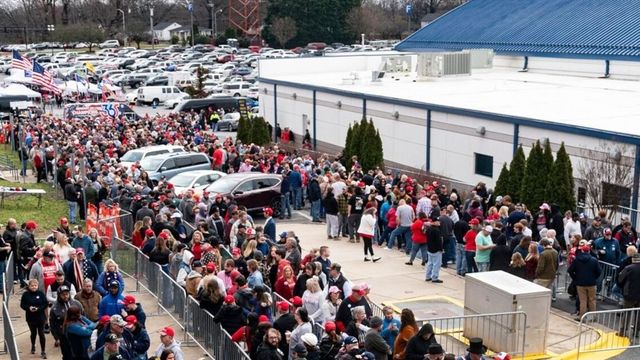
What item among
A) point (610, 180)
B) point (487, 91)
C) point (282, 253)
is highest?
point (487, 91)

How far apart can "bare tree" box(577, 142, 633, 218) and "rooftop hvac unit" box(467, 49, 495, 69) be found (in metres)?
21.5

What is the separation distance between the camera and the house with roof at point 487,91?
2809 centimetres

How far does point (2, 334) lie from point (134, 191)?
944 centimetres

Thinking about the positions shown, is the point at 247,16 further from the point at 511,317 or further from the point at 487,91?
the point at 511,317

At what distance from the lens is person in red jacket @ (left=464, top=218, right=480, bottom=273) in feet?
63.3

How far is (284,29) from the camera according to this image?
108 metres

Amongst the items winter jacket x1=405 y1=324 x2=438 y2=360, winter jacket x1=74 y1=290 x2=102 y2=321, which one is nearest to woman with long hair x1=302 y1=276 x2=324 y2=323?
winter jacket x1=405 y1=324 x2=438 y2=360

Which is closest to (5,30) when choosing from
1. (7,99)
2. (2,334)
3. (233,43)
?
(233,43)

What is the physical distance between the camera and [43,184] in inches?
1336

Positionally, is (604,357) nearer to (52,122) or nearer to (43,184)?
(43,184)

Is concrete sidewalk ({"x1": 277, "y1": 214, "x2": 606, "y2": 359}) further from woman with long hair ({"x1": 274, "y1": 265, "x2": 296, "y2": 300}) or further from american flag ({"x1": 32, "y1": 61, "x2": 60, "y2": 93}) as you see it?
american flag ({"x1": 32, "y1": 61, "x2": 60, "y2": 93})

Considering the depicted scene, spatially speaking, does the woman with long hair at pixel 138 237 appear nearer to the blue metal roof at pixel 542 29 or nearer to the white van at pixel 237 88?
the blue metal roof at pixel 542 29

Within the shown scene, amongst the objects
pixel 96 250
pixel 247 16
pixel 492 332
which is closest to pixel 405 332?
pixel 492 332

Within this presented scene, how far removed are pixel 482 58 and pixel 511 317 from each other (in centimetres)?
3269
